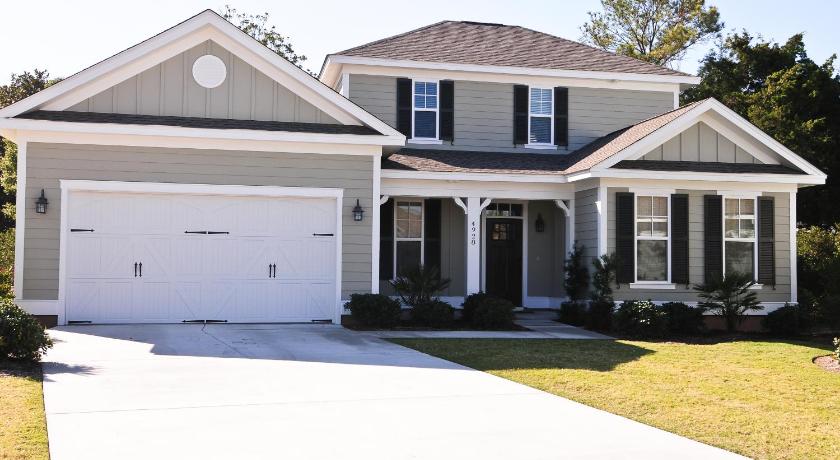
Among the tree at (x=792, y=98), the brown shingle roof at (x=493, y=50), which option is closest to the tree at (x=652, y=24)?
the tree at (x=792, y=98)

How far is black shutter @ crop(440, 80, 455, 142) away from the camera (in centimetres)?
1955

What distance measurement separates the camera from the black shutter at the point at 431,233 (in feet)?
62.0

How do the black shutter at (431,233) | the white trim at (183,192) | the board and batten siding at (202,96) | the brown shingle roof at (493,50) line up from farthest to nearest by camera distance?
the brown shingle roof at (493,50)
the black shutter at (431,233)
the board and batten siding at (202,96)
the white trim at (183,192)

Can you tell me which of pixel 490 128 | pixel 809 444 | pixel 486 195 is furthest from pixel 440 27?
pixel 809 444

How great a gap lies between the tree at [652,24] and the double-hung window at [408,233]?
21.8 m

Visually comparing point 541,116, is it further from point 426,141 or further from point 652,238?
point 652,238

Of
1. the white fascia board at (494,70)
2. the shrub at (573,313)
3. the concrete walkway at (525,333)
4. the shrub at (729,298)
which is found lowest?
the concrete walkway at (525,333)

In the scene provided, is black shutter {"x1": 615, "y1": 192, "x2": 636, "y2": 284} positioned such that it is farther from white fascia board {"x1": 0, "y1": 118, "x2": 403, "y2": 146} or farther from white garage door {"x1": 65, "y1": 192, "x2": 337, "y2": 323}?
white garage door {"x1": 65, "y1": 192, "x2": 337, "y2": 323}

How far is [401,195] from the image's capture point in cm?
1717

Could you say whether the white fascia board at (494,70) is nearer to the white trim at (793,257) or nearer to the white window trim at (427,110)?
the white window trim at (427,110)

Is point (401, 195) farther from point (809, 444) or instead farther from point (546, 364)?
point (809, 444)

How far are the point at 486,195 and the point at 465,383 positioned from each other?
27.5ft

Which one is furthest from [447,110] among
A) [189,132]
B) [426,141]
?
[189,132]

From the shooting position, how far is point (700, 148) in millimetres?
17172
